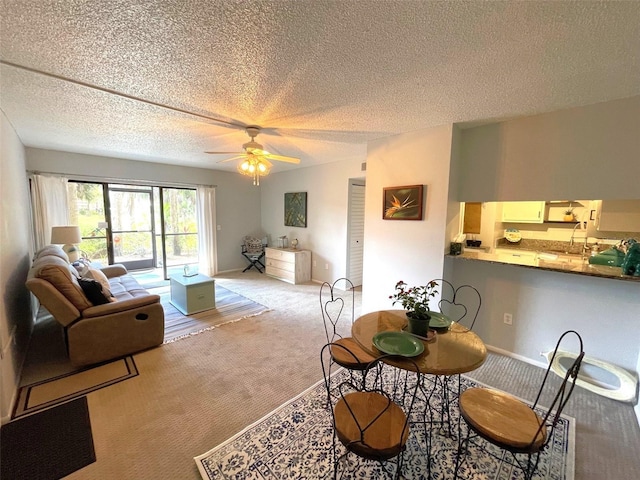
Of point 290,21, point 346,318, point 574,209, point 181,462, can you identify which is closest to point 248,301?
point 346,318

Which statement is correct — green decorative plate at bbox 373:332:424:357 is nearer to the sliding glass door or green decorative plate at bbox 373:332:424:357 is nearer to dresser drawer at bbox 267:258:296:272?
dresser drawer at bbox 267:258:296:272

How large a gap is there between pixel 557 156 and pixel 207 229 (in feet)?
19.0

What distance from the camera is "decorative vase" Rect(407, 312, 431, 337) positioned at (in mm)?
1700

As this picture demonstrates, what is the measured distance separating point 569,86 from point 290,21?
201 cm

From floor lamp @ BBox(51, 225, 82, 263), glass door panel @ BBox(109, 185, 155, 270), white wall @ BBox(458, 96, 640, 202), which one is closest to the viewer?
white wall @ BBox(458, 96, 640, 202)

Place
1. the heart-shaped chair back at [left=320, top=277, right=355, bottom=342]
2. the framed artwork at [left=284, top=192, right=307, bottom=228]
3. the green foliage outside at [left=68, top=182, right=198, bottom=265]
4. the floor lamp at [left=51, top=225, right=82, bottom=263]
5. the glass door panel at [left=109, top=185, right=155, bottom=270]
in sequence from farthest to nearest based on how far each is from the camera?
1. the framed artwork at [left=284, top=192, right=307, bottom=228]
2. the glass door panel at [left=109, top=185, right=155, bottom=270]
3. the green foliage outside at [left=68, top=182, right=198, bottom=265]
4. the floor lamp at [left=51, top=225, right=82, bottom=263]
5. the heart-shaped chair back at [left=320, top=277, right=355, bottom=342]

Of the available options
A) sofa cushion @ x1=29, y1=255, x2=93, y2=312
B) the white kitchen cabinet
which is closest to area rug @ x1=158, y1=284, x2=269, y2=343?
sofa cushion @ x1=29, y1=255, x2=93, y2=312

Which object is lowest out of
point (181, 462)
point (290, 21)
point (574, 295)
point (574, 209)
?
point (181, 462)

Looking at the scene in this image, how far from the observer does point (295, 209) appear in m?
5.82

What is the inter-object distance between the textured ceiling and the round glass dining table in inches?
67.3

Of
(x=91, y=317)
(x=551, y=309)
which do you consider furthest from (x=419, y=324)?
(x=91, y=317)

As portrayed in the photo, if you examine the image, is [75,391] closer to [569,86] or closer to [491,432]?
[491,432]

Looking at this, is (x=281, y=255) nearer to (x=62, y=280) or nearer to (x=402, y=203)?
(x=402, y=203)

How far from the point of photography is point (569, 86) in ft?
6.12
